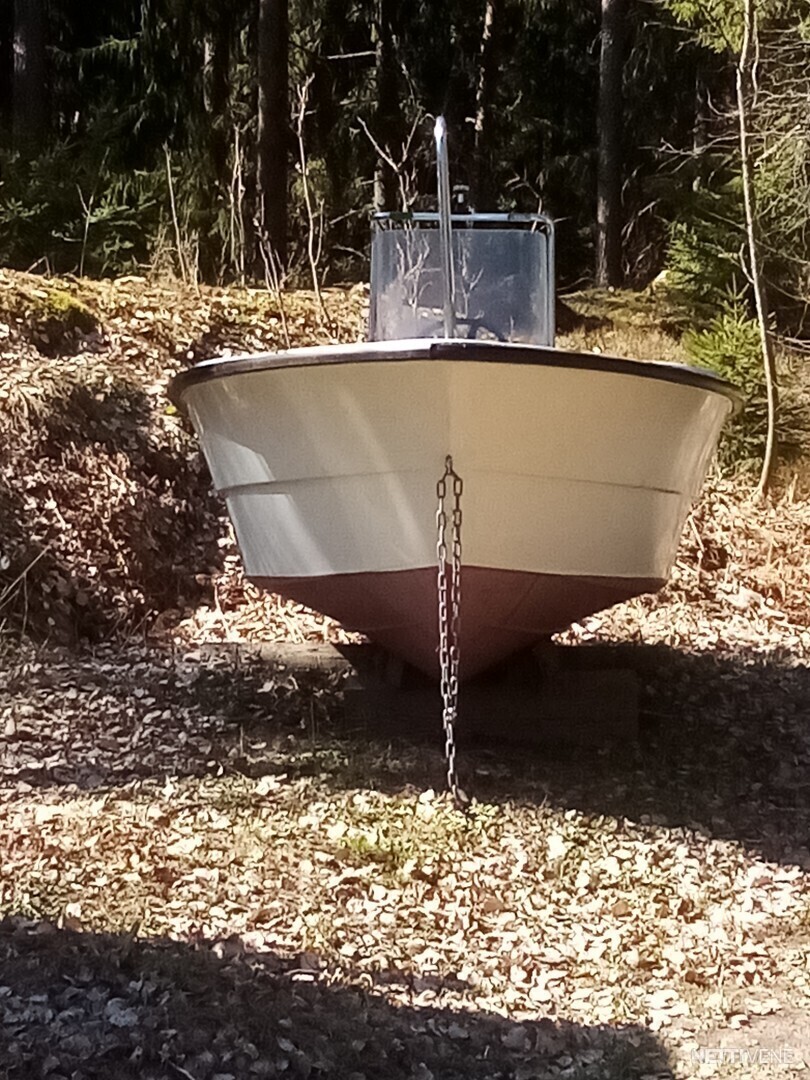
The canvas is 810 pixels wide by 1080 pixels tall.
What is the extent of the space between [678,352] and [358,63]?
9890 mm

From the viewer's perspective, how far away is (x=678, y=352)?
470 inches

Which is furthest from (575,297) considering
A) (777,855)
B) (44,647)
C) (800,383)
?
(777,855)

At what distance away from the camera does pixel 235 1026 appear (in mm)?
3252

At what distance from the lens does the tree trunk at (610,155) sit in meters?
18.3

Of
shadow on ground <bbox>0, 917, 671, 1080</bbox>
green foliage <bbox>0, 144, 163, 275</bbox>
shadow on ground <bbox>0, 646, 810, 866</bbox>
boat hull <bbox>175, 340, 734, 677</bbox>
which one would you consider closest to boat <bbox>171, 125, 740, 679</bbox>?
boat hull <bbox>175, 340, 734, 677</bbox>

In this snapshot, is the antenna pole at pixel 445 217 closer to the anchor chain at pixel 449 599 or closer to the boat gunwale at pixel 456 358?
the boat gunwale at pixel 456 358

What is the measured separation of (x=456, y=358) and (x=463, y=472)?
0.46 metres

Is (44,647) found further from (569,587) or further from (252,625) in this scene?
(569,587)

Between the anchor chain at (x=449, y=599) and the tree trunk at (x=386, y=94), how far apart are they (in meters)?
14.0

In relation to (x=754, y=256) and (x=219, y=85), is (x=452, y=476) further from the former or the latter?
(x=219, y=85)

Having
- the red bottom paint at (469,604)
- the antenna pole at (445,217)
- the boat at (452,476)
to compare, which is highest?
the antenna pole at (445,217)

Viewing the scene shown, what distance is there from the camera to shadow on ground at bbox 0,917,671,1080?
10.1 feet

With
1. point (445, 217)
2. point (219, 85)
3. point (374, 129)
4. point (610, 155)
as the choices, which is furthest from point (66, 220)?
point (610, 155)

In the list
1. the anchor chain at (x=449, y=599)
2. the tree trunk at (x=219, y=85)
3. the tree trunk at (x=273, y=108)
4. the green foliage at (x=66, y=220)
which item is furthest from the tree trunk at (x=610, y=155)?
the anchor chain at (x=449, y=599)
